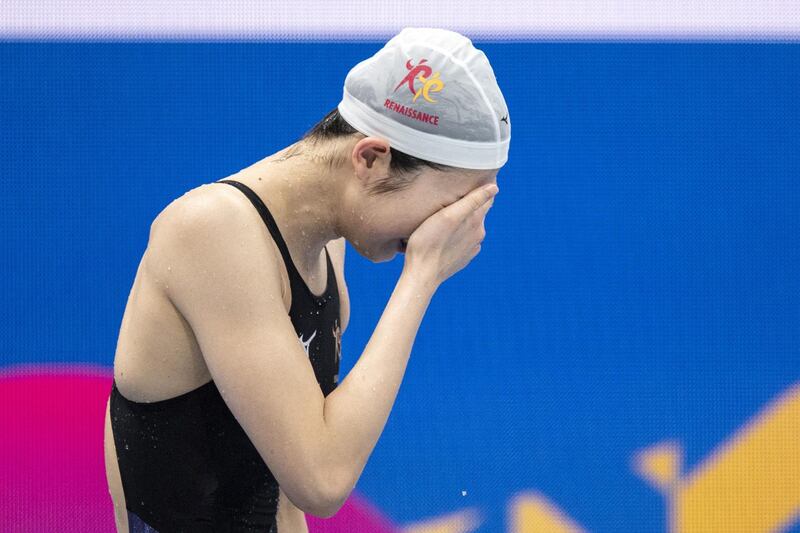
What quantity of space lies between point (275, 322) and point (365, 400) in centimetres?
13

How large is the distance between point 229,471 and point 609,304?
1.62 metres

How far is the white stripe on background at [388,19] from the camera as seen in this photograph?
249cm

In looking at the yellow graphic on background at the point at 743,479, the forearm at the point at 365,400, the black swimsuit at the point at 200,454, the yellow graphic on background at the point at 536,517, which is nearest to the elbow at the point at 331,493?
the forearm at the point at 365,400

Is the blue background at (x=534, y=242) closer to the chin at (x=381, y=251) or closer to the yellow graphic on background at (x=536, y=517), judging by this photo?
the yellow graphic on background at (x=536, y=517)

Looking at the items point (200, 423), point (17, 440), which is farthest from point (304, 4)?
point (200, 423)

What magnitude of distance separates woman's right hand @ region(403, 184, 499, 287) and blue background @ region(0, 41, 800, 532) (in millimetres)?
1350

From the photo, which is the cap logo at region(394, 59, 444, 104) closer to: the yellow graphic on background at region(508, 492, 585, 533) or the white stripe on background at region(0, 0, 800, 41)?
the white stripe on background at region(0, 0, 800, 41)

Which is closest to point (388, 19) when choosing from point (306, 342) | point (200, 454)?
point (306, 342)

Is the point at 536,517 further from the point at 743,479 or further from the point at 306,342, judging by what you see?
the point at 306,342

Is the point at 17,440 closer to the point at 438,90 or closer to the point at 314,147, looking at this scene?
the point at 314,147

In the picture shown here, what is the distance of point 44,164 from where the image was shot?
249 centimetres

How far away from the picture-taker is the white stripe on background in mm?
2486

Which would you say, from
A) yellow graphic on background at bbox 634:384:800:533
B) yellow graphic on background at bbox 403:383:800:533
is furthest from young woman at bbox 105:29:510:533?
yellow graphic on background at bbox 634:384:800:533

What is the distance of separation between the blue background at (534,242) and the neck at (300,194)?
1.34 metres
